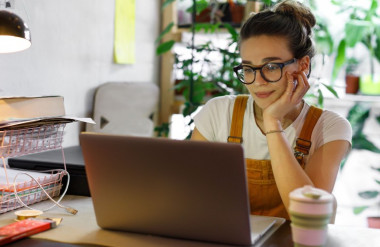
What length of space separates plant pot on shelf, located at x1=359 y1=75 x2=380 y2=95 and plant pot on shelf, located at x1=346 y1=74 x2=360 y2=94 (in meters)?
0.03

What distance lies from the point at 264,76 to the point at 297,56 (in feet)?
0.47

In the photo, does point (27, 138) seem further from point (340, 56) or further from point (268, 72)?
point (340, 56)

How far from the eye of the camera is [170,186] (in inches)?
41.5

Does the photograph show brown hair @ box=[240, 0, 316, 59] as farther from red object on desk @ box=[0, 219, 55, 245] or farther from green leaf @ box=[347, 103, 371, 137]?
green leaf @ box=[347, 103, 371, 137]

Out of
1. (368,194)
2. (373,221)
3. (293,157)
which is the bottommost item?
(373,221)

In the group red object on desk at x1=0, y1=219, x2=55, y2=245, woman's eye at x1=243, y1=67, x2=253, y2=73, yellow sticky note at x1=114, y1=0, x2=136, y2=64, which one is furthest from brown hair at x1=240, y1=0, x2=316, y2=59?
yellow sticky note at x1=114, y1=0, x2=136, y2=64

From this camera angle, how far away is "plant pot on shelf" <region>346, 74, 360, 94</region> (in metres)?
3.00

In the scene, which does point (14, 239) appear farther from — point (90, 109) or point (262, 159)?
point (90, 109)

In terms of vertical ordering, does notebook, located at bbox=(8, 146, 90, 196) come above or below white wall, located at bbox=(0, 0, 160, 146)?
below

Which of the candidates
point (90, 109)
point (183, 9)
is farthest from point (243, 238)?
point (183, 9)

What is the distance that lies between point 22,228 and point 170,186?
351 mm

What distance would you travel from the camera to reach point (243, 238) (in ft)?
3.44

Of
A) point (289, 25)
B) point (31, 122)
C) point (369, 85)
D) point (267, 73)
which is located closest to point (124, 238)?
point (31, 122)

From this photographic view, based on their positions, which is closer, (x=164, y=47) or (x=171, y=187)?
(x=171, y=187)
